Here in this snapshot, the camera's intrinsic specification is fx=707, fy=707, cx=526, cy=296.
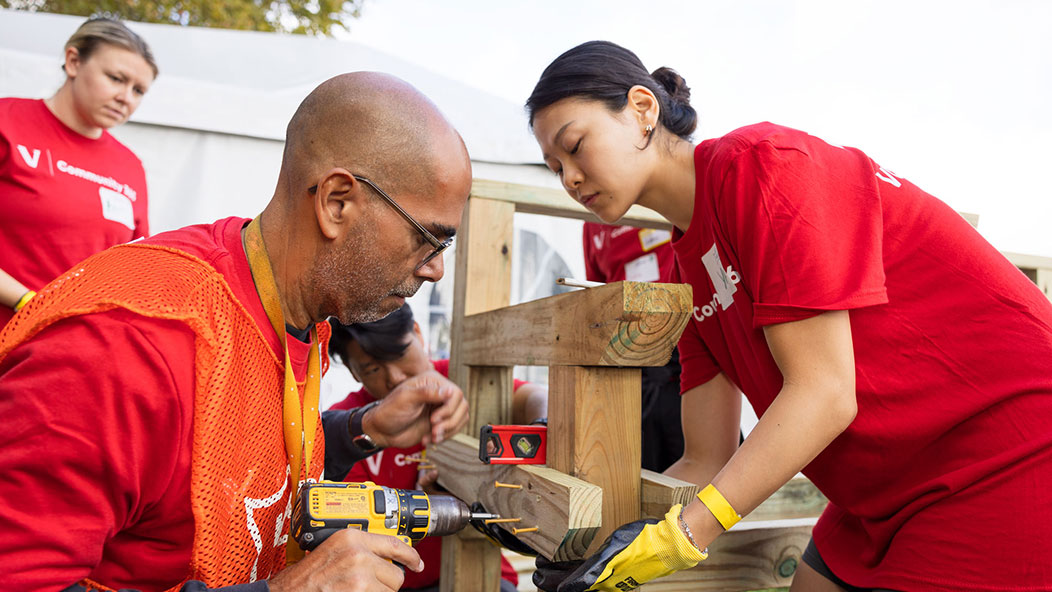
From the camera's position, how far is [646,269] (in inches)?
121

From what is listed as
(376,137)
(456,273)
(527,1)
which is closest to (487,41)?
(527,1)

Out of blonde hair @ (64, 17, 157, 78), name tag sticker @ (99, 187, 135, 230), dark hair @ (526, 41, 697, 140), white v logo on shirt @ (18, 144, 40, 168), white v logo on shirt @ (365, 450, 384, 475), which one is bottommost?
white v logo on shirt @ (365, 450, 384, 475)

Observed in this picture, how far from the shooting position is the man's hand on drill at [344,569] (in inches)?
46.9

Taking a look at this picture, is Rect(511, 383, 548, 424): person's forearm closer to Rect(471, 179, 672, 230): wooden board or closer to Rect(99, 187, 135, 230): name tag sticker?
Rect(471, 179, 672, 230): wooden board

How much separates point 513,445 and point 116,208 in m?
2.37

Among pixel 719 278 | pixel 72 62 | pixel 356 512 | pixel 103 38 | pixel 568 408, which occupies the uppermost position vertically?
pixel 103 38

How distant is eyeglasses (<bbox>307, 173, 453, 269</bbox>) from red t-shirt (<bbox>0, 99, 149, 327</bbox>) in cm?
202

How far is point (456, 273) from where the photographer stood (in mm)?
2295

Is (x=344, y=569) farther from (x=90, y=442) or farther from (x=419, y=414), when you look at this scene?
(x=419, y=414)

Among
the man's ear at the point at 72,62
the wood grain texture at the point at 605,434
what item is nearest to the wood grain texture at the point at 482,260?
the wood grain texture at the point at 605,434

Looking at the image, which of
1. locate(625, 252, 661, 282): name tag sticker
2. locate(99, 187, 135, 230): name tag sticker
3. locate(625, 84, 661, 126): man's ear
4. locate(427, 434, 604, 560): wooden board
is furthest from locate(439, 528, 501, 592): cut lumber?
locate(99, 187, 135, 230): name tag sticker

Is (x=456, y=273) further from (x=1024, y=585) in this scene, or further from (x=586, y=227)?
(x=1024, y=585)

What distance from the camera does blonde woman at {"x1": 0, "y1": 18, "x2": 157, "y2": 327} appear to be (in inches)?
108

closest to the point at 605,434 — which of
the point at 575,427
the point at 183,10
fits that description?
the point at 575,427
